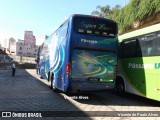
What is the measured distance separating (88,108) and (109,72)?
2.47 metres

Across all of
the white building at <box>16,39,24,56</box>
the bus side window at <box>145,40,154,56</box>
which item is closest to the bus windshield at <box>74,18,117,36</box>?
the bus side window at <box>145,40,154,56</box>

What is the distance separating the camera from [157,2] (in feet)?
65.3

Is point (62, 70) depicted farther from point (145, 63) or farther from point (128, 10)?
point (128, 10)

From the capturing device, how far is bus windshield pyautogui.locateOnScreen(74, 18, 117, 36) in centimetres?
1230

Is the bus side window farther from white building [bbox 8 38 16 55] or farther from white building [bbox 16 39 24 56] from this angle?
white building [bbox 8 38 16 55]

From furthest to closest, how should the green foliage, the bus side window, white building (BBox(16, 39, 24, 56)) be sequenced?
1. white building (BBox(16, 39, 24, 56))
2. the green foliage
3. the bus side window

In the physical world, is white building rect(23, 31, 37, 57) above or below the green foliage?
above

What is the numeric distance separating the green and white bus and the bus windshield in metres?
1.28

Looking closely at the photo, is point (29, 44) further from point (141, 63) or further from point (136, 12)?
point (141, 63)

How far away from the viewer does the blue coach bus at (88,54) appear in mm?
12047

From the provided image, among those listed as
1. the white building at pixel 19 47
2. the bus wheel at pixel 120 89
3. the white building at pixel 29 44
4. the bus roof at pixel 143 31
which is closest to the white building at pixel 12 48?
the white building at pixel 19 47

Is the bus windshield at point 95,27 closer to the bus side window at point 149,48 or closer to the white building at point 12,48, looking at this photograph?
the bus side window at point 149,48

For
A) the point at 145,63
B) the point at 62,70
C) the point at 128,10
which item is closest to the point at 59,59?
the point at 62,70

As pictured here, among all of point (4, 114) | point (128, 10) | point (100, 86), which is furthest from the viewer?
point (128, 10)
